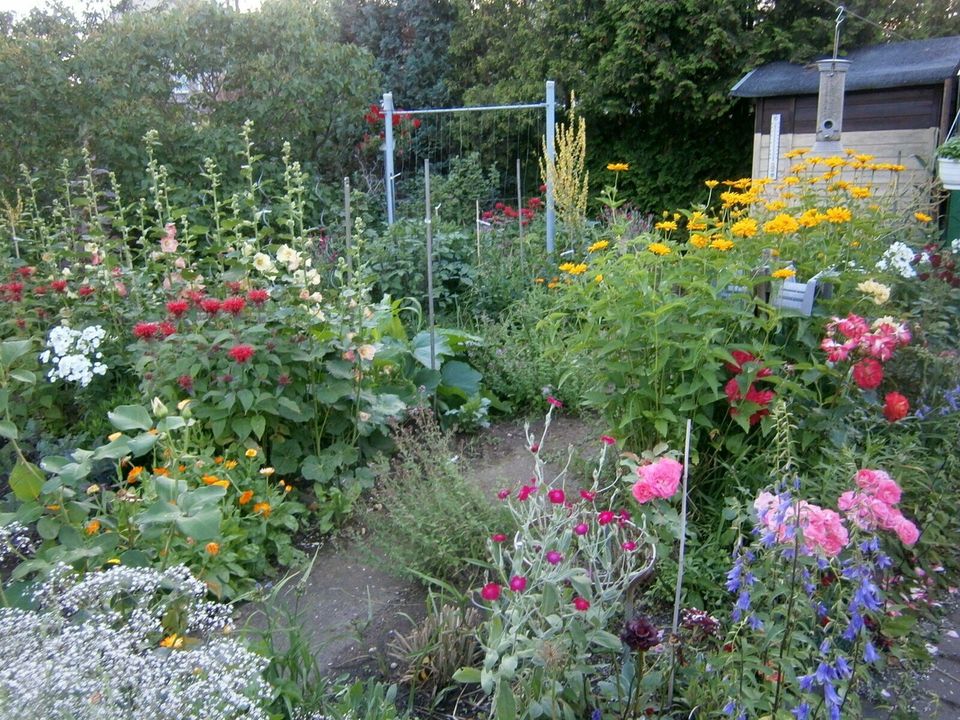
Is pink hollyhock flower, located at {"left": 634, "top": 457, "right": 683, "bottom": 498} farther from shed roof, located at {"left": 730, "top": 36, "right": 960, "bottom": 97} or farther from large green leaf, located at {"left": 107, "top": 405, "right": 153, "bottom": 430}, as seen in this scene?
shed roof, located at {"left": 730, "top": 36, "right": 960, "bottom": 97}

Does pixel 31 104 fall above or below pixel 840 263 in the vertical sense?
above

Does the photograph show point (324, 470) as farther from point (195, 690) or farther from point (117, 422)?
point (195, 690)

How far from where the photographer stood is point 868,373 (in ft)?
8.65

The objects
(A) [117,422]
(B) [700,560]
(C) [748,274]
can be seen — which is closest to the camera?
(A) [117,422]

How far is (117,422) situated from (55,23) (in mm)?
6318

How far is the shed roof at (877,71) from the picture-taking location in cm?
787

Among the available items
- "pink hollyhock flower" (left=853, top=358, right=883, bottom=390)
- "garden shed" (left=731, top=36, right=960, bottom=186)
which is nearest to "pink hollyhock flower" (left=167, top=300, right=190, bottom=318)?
"pink hollyhock flower" (left=853, top=358, right=883, bottom=390)

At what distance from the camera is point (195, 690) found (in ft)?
4.81

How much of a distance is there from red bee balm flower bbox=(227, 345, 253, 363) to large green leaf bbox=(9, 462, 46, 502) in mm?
931

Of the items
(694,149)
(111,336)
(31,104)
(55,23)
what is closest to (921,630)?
(111,336)

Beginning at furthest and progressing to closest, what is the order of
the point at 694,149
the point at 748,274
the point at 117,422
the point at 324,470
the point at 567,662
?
the point at 694,149, the point at 324,470, the point at 748,274, the point at 117,422, the point at 567,662

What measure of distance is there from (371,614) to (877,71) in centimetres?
798

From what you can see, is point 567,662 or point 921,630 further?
point 921,630

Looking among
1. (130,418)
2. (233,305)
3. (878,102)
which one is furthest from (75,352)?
(878,102)
